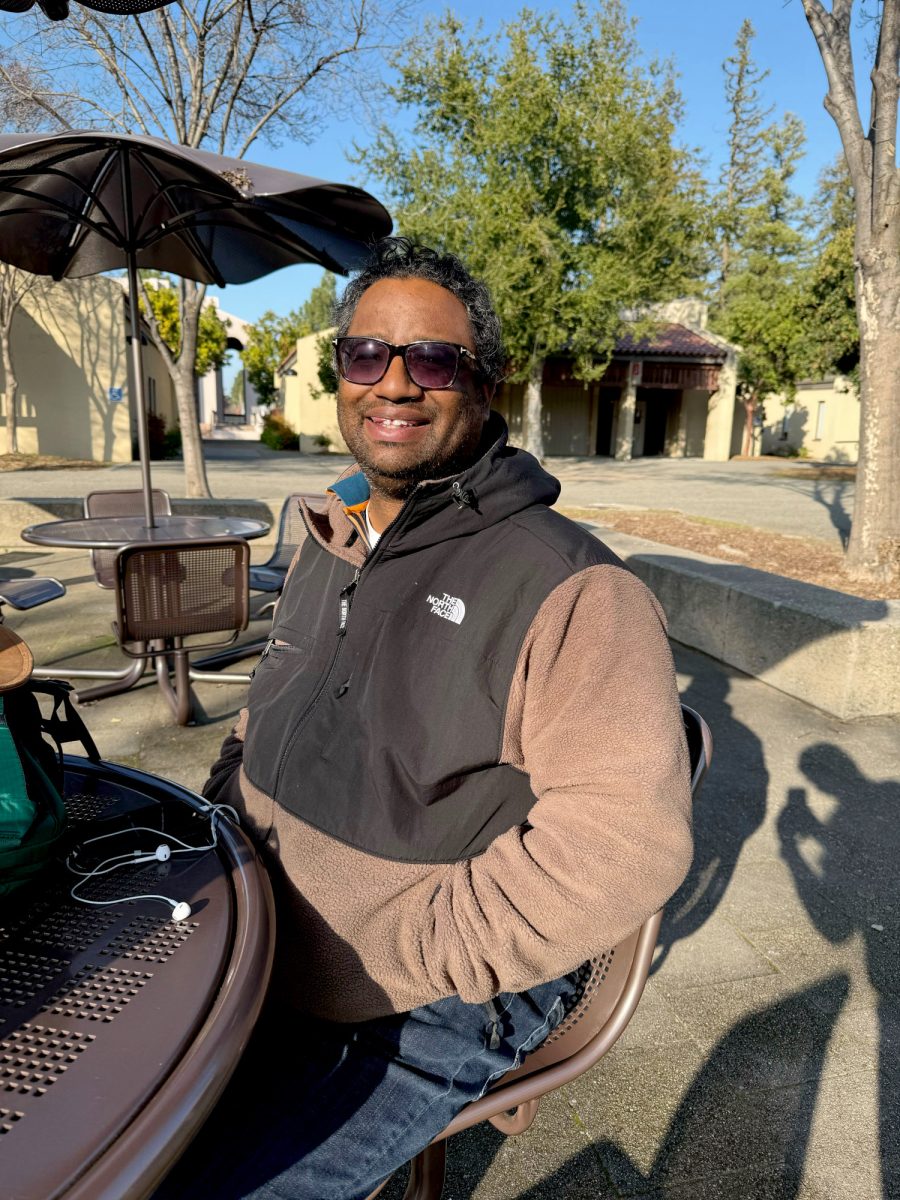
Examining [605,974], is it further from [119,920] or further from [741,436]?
[741,436]

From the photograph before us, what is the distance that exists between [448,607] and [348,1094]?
2.51ft

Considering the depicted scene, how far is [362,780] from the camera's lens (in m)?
1.33

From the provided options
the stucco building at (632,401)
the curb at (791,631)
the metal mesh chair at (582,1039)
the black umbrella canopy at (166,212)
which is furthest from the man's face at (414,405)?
the stucco building at (632,401)

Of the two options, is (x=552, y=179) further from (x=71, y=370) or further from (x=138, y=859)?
(x=138, y=859)

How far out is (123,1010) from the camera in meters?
0.94

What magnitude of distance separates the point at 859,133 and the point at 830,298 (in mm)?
18908

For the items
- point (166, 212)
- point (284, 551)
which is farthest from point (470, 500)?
point (166, 212)

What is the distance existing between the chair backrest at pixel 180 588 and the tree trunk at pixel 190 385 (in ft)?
21.7

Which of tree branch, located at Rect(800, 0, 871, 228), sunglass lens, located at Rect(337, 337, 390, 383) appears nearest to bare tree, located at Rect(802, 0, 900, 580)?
tree branch, located at Rect(800, 0, 871, 228)

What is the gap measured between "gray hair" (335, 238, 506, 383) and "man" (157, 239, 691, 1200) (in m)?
0.39

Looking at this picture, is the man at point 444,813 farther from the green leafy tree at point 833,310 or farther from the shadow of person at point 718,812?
the green leafy tree at point 833,310

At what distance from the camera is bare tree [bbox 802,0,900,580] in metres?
5.66

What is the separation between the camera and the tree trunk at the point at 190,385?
9.98 metres

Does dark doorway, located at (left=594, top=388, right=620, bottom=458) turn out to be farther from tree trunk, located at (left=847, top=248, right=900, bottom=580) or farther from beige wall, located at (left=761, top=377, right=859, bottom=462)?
tree trunk, located at (left=847, top=248, right=900, bottom=580)
